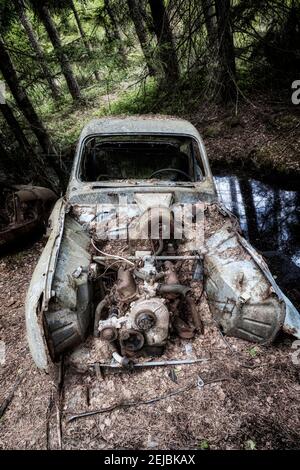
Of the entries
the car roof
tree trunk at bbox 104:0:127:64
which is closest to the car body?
the car roof

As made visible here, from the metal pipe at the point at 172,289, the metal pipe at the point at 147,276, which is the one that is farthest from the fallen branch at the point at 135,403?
the metal pipe at the point at 147,276

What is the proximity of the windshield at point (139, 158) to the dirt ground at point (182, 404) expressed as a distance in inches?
85.1

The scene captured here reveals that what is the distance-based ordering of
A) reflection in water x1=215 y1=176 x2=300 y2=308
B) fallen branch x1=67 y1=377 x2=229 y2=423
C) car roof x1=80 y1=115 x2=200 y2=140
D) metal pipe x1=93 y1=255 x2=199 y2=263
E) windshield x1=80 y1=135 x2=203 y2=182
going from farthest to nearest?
reflection in water x1=215 y1=176 x2=300 y2=308 → windshield x1=80 y1=135 x2=203 y2=182 → car roof x1=80 y1=115 x2=200 y2=140 → metal pipe x1=93 y1=255 x2=199 y2=263 → fallen branch x1=67 y1=377 x2=229 y2=423

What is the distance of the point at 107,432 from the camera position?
7.80ft

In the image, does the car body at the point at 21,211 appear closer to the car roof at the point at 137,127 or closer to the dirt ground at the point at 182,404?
the car roof at the point at 137,127

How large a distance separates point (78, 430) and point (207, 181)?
112 inches

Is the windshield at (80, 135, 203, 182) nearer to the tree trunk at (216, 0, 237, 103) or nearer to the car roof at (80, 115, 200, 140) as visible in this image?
the car roof at (80, 115, 200, 140)

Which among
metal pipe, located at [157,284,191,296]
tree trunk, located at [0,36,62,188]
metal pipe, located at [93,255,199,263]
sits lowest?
metal pipe, located at [157,284,191,296]

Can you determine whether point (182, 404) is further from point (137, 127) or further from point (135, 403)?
point (137, 127)

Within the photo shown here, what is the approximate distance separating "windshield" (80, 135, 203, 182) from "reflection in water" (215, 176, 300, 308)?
1.56 m

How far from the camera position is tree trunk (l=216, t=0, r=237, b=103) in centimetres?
578

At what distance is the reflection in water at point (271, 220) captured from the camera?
487 cm

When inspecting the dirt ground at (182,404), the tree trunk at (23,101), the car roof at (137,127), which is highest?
the tree trunk at (23,101)

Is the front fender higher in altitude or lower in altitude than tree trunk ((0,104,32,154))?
lower
